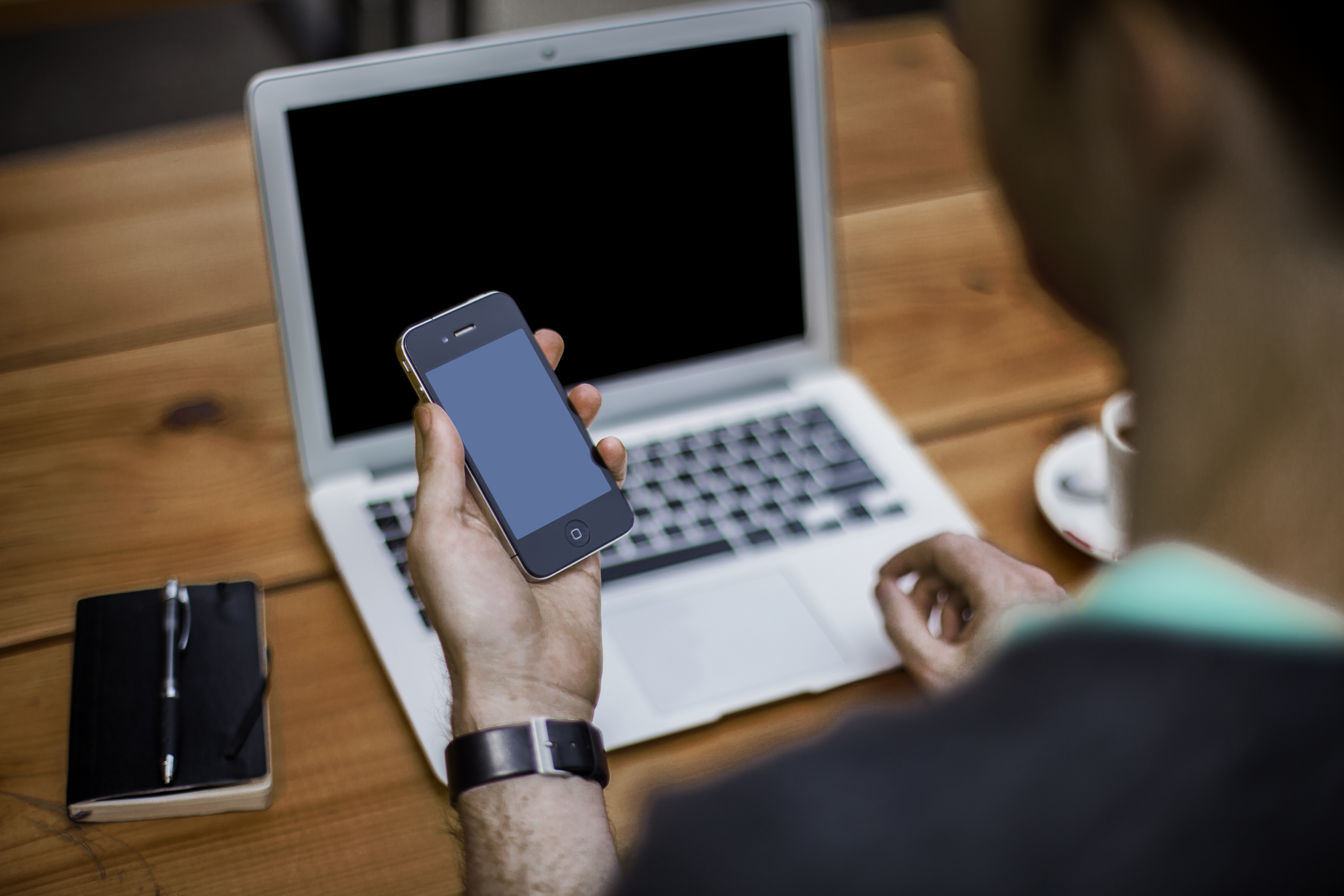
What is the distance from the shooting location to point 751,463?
3.34ft

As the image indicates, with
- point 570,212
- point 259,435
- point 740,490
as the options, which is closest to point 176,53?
point 259,435

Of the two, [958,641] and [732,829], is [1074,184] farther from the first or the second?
[958,641]

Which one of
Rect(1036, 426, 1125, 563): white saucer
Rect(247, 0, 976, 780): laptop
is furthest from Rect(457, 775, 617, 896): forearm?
Rect(1036, 426, 1125, 563): white saucer

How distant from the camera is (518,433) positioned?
2.74 ft

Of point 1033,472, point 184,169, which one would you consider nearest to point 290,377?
point 184,169

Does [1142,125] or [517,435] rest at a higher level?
[1142,125]

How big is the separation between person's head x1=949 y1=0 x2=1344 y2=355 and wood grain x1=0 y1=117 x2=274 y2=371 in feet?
2.77

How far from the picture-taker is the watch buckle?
70cm

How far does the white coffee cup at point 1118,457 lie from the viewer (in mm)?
897

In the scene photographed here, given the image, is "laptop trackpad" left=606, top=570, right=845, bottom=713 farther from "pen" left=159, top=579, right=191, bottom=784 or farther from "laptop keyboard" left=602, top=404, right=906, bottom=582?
"pen" left=159, top=579, right=191, bottom=784

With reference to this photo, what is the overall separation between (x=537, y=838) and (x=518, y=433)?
28 cm

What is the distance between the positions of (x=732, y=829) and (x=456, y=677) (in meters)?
0.42

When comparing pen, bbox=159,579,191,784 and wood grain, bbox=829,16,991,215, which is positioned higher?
wood grain, bbox=829,16,991,215

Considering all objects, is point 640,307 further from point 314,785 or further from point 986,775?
point 986,775
